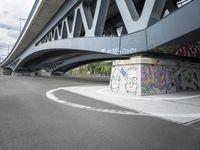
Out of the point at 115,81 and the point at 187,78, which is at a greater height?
the point at 187,78

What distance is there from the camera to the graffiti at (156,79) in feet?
42.5

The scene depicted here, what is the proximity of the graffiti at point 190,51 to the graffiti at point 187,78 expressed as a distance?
1247 millimetres

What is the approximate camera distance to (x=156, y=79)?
536 inches

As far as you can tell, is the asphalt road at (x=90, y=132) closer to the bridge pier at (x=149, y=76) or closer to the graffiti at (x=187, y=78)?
the bridge pier at (x=149, y=76)

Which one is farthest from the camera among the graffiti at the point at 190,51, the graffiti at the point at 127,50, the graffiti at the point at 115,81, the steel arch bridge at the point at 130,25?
the graffiti at the point at 115,81

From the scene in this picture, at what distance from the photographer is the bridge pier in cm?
1297

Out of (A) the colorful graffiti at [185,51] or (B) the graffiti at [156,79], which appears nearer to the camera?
(B) the graffiti at [156,79]

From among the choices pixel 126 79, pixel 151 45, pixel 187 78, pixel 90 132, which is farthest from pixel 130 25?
pixel 90 132

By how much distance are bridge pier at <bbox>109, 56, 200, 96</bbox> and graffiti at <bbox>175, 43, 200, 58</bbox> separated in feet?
2.42

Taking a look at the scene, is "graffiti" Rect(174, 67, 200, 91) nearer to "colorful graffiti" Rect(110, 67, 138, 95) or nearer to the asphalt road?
"colorful graffiti" Rect(110, 67, 138, 95)

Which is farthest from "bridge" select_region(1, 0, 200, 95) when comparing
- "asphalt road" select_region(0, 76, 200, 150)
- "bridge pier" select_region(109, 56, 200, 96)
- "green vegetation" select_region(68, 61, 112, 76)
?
"green vegetation" select_region(68, 61, 112, 76)

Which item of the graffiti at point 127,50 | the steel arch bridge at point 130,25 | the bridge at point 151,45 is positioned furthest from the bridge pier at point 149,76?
the steel arch bridge at point 130,25

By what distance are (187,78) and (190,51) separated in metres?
2.30

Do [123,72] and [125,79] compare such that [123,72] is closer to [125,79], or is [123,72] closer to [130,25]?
[125,79]
